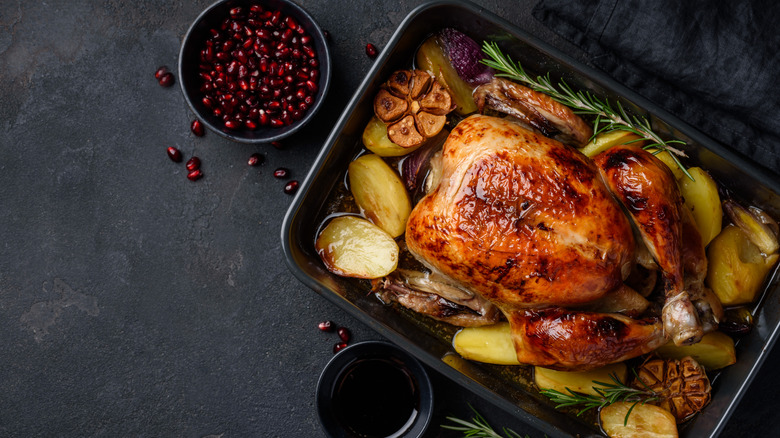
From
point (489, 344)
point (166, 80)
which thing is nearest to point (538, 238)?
point (489, 344)

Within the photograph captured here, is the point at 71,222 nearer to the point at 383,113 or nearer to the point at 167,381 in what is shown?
the point at 167,381

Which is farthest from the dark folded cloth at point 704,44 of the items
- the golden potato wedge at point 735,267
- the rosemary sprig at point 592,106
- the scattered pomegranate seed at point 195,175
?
the scattered pomegranate seed at point 195,175

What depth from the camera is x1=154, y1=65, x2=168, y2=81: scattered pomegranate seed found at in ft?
8.38

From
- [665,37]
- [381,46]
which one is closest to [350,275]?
[381,46]

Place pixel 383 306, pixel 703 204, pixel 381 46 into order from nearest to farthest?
pixel 703 204 → pixel 383 306 → pixel 381 46

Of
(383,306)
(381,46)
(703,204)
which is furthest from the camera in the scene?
(381,46)

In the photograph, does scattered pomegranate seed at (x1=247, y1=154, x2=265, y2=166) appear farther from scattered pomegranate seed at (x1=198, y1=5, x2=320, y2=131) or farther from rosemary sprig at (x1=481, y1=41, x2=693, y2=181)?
rosemary sprig at (x1=481, y1=41, x2=693, y2=181)

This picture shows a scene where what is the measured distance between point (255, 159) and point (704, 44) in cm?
181

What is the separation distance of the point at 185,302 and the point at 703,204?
2.12m

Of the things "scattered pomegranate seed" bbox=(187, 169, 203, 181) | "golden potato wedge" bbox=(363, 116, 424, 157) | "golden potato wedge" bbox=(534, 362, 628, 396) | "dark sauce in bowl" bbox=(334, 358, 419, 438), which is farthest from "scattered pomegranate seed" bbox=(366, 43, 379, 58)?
"golden potato wedge" bbox=(534, 362, 628, 396)

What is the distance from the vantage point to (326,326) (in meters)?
2.56

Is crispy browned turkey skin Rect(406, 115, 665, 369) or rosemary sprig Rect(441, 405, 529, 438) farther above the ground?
crispy browned turkey skin Rect(406, 115, 665, 369)

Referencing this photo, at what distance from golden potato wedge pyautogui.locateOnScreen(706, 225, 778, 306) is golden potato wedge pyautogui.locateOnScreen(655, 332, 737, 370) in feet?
0.46

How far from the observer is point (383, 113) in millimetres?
2232
